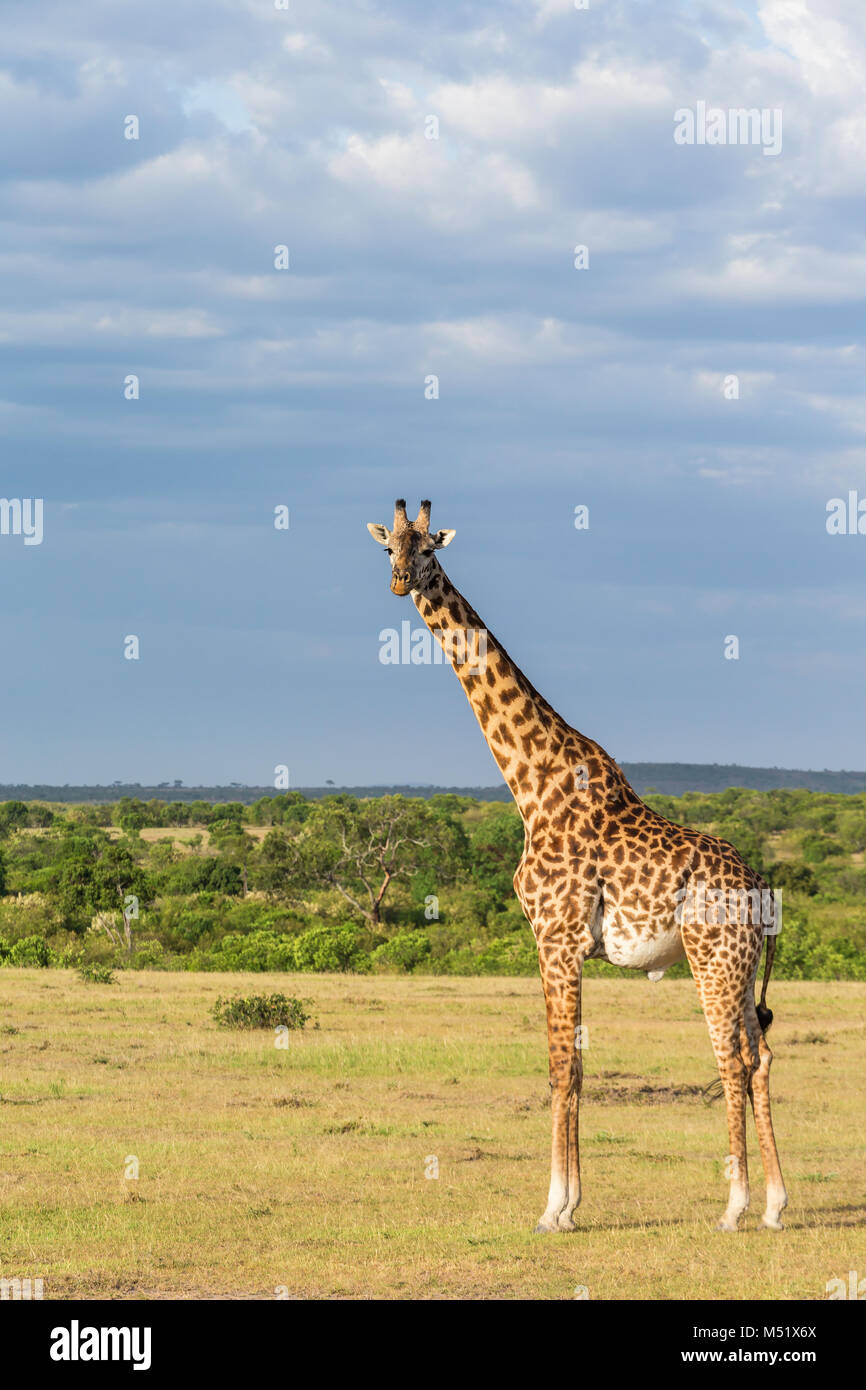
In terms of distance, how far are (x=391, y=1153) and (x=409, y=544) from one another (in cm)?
720

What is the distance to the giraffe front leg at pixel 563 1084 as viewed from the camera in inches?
446

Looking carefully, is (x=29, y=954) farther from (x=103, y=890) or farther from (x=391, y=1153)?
(x=391, y=1153)

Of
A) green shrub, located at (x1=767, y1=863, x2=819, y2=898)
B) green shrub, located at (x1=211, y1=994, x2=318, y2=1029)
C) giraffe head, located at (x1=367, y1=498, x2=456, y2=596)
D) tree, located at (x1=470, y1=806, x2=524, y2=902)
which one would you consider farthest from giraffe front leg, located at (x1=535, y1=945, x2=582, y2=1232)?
tree, located at (x1=470, y1=806, x2=524, y2=902)

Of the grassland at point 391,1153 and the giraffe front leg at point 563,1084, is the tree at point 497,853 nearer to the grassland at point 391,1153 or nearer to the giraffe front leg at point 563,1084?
the grassland at point 391,1153

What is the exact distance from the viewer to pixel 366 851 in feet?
185

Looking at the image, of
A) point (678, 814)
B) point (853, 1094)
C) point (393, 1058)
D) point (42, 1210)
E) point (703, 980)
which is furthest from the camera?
point (678, 814)

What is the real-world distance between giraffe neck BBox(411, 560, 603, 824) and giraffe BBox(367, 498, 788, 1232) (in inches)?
1.1

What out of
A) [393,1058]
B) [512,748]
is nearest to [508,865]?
[393,1058]

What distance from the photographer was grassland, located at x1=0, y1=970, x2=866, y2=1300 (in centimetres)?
1047

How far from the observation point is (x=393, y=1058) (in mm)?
22281

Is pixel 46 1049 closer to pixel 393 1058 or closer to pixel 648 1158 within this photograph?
pixel 393 1058

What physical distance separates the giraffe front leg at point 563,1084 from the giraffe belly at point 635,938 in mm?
291

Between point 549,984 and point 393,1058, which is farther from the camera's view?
point 393,1058
